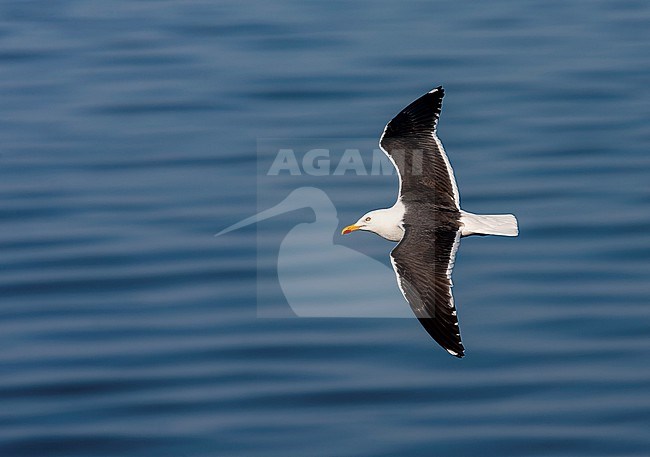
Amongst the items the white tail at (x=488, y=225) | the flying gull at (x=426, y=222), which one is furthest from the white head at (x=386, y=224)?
the white tail at (x=488, y=225)

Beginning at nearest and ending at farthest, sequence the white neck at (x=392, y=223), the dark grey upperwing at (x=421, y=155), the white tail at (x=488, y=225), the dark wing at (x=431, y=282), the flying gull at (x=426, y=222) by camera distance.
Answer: the dark wing at (x=431, y=282) → the flying gull at (x=426, y=222) → the white tail at (x=488, y=225) → the white neck at (x=392, y=223) → the dark grey upperwing at (x=421, y=155)

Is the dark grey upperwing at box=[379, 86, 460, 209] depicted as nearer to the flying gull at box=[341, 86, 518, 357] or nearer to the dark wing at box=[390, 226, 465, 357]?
the flying gull at box=[341, 86, 518, 357]

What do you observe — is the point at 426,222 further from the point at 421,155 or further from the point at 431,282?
the point at 431,282

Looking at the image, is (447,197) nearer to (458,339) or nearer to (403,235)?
(403,235)

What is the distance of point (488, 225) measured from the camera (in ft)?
42.6

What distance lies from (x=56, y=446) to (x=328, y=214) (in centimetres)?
415

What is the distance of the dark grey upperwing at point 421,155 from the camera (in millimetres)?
13430

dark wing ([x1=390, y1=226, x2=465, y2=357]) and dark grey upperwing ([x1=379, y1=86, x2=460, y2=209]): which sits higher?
dark grey upperwing ([x1=379, y1=86, x2=460, y2=209])

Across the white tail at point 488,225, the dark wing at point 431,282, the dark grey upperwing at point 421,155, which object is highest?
the dark grey upperwing at point 421,155

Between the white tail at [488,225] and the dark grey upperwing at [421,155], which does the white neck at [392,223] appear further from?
the white tail at [488,225]

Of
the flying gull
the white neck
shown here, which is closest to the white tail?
the flying gull

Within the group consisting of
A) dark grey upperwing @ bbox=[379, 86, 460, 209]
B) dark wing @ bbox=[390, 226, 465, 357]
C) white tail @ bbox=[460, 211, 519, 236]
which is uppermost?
dark grey upperwing @ bbox=[379, 86, 460, 209]

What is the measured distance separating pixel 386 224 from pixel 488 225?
2.90ft

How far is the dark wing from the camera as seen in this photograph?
11.6m
